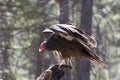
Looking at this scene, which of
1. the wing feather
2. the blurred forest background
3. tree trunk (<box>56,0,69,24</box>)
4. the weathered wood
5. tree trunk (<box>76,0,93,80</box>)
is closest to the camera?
the wing feather

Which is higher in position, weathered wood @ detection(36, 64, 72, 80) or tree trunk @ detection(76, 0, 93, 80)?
weathered wood @ detection(36, 64, 72, 80)

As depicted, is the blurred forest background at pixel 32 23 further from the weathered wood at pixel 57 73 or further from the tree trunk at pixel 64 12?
the weathered wood at pixel 57 73

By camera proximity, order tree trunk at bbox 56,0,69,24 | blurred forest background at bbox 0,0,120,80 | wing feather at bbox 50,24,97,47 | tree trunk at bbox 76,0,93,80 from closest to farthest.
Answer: wing feather at bbox 50,24,97,47 → tree trunk at bbox 76,0,93,80 → tree trunk at bbox 56,0,69,24 → blurred forest background at bbox 0,0,120,80

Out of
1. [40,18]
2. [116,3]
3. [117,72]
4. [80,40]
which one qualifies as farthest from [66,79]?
[117,72]

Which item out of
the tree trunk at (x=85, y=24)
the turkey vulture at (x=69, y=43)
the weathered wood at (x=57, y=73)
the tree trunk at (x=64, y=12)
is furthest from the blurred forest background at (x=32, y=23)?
the turkey vulture at (x=69, y=43)

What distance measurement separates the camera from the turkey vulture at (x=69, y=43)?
2.25 meters

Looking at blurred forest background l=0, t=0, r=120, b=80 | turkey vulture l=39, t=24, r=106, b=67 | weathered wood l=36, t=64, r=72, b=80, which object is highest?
turkey vulture l=39, t=24, r=106, b=67

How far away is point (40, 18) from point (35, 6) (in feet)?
2.51

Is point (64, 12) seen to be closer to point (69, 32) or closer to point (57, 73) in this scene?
point (57, 73)

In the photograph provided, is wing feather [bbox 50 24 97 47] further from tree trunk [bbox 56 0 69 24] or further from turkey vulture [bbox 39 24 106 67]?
tree trunk [bbox 56 0 69 24]

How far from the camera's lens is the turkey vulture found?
7.38 ft

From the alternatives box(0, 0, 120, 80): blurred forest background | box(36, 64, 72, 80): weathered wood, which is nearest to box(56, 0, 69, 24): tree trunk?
box(0, 0, 120, 80): blurred forest background

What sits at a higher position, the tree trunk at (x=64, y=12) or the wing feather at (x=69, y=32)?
the wing feather at (x=69, y=32)

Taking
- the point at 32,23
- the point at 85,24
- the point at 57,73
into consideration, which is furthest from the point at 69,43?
the point at 32,23
